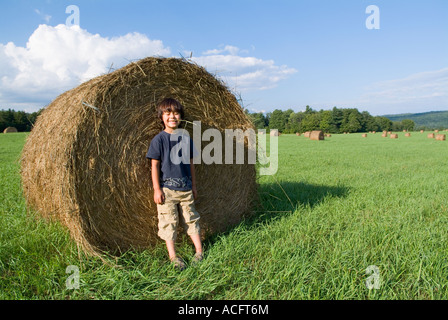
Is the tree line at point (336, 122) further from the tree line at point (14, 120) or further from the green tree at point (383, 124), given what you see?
the tree line at point (14, 120)

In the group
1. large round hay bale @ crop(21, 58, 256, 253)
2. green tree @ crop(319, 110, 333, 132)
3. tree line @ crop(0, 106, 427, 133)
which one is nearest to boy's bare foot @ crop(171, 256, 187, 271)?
large round hay bale @ crop(21, 58, 256, 253)

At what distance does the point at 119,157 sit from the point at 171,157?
1.92 feet

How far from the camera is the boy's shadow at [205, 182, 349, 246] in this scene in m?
4.22

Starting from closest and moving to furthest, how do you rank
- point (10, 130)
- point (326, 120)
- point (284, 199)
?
point (284, 199) → point (10, 130) → point (326, 120)

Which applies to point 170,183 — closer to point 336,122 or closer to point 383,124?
point 336,122

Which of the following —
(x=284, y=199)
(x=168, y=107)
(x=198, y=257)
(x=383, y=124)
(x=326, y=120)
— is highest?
(x=326, y=120)

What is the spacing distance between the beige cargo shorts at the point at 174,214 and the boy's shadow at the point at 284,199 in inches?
14.2

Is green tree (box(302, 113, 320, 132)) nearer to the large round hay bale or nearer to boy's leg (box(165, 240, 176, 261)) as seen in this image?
the large round hay bale

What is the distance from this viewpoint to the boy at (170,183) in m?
3.20

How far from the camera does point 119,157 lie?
3.32 meters

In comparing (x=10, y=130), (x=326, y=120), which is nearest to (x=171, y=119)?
(x=10, y=130)

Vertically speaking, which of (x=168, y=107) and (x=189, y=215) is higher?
(x=168, y=107)

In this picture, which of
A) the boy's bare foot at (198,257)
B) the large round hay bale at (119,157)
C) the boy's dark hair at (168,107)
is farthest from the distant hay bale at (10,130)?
the boy's bare foot at (198,257)
